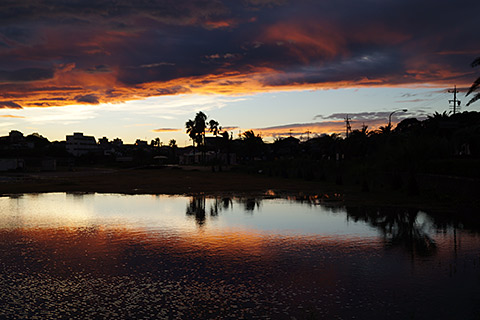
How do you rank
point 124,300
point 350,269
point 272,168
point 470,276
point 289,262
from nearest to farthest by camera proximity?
point 124,300 < point 470,276 < point 350,269 < point 289,262 < point 272,168

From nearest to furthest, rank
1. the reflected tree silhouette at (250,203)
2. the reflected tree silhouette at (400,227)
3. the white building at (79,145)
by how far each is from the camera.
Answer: the reflected tree silhouette at (400,227) → the reflected tree silhouette at (250,203) → the white building at (79,145)

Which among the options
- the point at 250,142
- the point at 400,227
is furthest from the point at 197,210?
the point at 250,142

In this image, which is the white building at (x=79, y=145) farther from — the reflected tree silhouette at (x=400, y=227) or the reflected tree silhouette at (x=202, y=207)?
the reflected tree silhouette at (x=400, y=227)

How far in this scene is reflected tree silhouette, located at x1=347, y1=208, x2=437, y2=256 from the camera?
14516 mm

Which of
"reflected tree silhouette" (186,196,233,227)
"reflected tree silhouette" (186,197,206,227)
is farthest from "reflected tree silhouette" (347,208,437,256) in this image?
"reflected tree silhouette" (186,197,206,227)

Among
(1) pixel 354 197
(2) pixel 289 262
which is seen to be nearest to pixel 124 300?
(2) pixel 289 262

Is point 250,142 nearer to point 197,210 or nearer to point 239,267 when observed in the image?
point 197,210

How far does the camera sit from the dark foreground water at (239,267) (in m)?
8.57

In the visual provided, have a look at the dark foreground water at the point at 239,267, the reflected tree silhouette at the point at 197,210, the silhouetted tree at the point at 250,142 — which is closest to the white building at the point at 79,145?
the silhouetted tree at the point at 250,142

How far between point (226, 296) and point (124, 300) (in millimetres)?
2319

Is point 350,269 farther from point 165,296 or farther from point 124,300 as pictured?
point 124,300

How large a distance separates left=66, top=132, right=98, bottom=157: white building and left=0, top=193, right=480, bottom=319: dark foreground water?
549 ft

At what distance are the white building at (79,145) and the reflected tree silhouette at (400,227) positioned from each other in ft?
551

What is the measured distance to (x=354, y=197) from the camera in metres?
30.6
